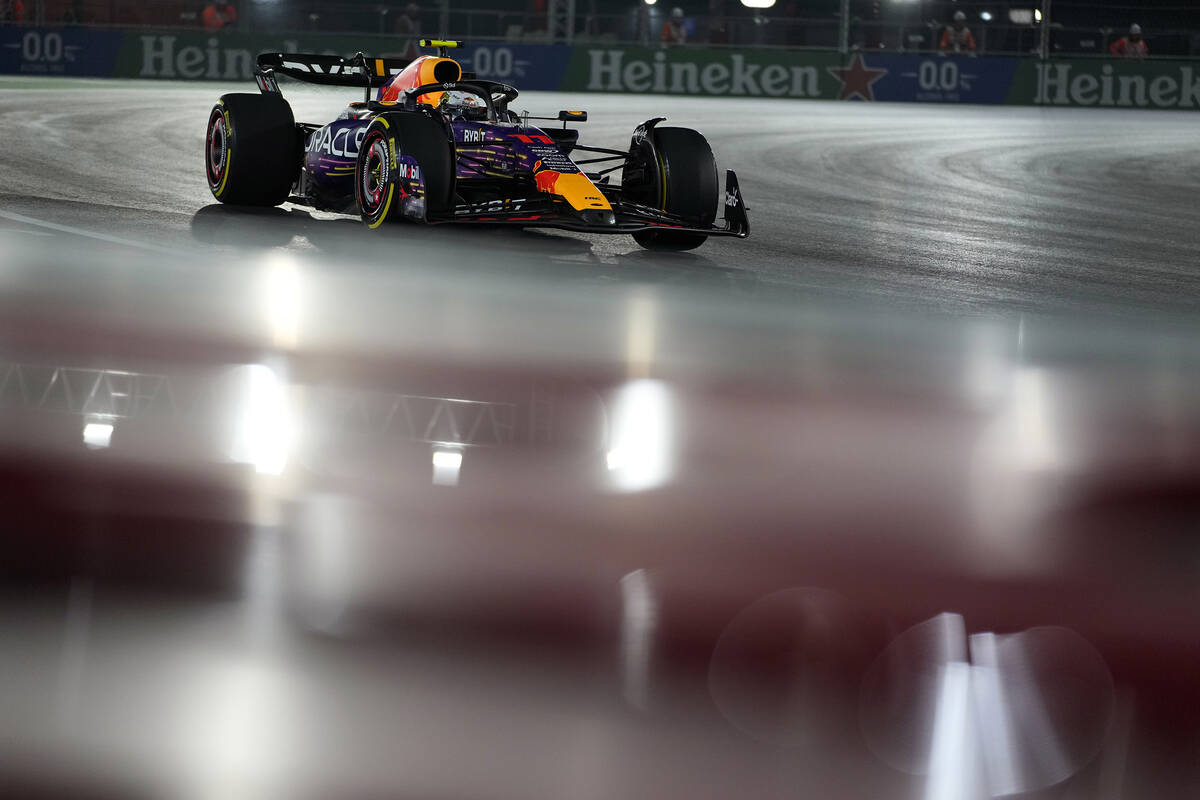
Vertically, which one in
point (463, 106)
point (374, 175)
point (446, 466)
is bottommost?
point (446, 466)

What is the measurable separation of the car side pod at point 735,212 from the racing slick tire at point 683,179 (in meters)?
0.08

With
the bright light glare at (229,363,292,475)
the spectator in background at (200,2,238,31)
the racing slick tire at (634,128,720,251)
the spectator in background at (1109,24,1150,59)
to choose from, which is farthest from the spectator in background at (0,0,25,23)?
the bright light glare at (229,363,292,475)

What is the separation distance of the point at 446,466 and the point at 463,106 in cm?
560

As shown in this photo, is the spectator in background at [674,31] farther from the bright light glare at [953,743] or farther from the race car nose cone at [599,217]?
the bright light glare at [953,743]

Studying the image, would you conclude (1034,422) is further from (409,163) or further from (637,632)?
(409,163)

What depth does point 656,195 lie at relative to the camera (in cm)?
894

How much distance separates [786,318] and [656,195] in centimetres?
Answer: 253

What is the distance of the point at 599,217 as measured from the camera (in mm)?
8133

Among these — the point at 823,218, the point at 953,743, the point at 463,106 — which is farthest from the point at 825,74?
the point at 953,743

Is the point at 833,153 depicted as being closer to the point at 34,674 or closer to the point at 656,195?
the point at 656,195

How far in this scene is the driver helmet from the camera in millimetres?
9055

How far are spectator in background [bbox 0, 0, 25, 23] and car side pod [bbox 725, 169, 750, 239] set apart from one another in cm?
2366

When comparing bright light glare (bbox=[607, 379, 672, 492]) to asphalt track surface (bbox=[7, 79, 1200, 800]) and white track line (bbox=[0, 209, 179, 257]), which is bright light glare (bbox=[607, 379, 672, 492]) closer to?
asphalt track surface (bbox=[7, 79, 1200, 800])

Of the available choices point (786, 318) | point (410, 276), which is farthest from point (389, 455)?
point (410, 276)
